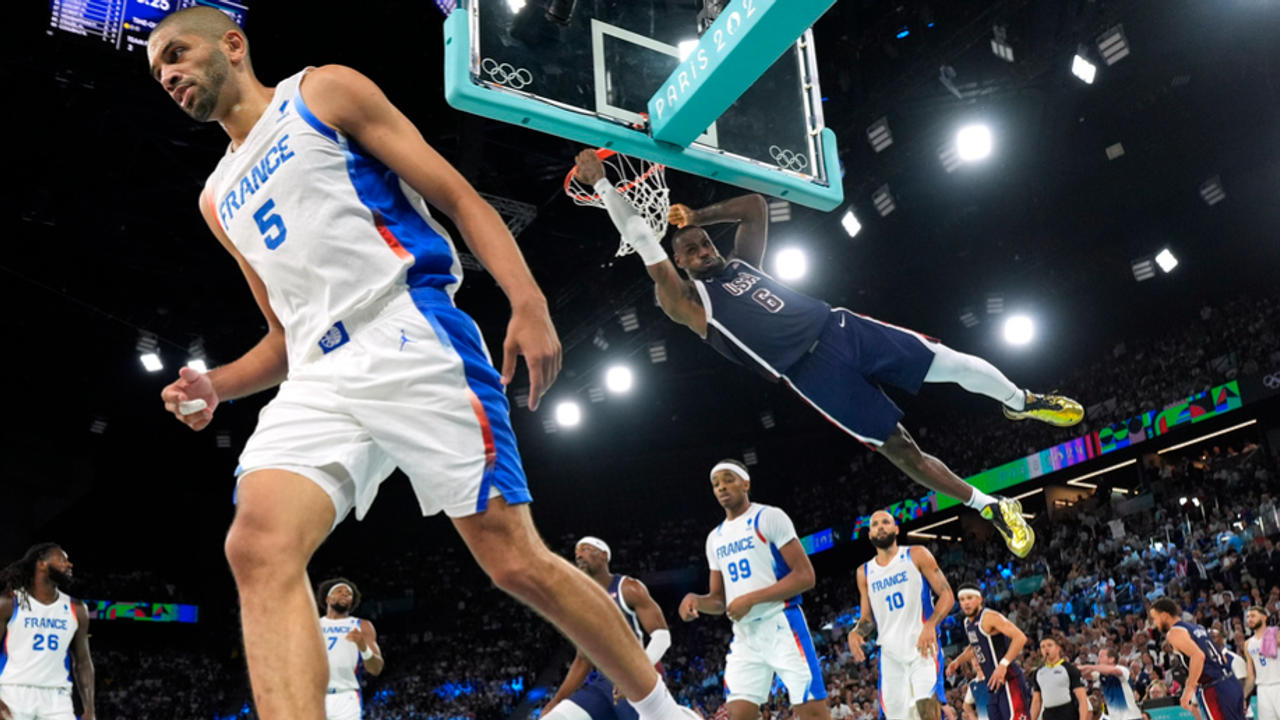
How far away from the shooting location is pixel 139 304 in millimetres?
17734

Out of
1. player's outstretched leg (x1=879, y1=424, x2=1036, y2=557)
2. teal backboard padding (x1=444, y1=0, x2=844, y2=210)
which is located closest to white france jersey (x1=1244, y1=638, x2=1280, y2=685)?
player's outstretched leg (x1=879, y1=424, x2=1036, y2=557)

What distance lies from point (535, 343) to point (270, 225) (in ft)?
2.64

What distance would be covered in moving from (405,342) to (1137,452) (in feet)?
79.3

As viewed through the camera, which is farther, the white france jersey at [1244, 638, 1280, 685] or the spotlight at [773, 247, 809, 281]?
the spotlight at [773, 247, 809, 281]

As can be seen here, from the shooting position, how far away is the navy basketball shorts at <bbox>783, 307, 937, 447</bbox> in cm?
563

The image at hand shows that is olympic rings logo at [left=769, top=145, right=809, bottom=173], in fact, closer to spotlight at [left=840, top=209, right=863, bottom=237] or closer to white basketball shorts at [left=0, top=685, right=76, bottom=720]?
white basketball shorts at [left=0, top=685, right=76, bottom=720]

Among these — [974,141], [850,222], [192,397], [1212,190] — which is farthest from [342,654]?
[1212,190]

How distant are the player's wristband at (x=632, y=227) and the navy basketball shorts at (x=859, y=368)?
3.36 ft

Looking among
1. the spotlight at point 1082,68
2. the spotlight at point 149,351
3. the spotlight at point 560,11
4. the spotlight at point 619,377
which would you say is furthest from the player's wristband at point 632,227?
the spotlight at point 149,351

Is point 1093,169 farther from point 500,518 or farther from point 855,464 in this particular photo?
point 500,518

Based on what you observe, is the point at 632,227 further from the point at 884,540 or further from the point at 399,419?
the point at 884,540

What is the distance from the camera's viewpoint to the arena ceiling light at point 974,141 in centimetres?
1277

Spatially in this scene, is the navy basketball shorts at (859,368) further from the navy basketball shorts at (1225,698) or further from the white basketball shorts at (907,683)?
the navy basketball shorts at (1225,698)

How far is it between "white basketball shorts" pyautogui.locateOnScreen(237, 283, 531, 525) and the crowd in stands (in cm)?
1110
